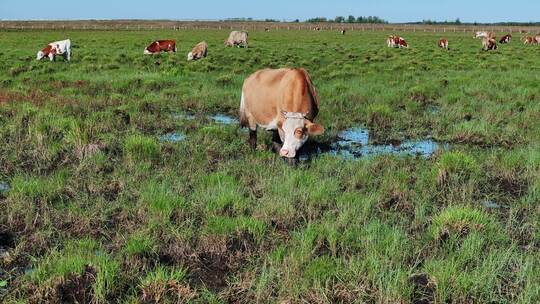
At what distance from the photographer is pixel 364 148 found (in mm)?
9484

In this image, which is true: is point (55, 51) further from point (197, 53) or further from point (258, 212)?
point (258, 212)

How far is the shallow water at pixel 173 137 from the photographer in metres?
9.73

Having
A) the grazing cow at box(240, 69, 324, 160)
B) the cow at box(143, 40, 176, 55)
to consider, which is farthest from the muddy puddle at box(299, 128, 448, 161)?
the cow at box(143, 40, 176, 55)

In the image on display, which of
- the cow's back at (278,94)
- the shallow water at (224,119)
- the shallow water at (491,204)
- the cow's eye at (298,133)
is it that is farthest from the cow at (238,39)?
the shallow water at (491,204)

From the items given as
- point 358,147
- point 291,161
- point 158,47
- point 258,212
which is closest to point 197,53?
point 158,47

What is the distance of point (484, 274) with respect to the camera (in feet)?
13.8

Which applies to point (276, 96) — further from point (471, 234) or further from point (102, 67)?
point (102, 67)

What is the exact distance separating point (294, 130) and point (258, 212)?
7.32 ft

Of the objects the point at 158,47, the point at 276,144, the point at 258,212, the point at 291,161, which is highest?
the point at 158,47

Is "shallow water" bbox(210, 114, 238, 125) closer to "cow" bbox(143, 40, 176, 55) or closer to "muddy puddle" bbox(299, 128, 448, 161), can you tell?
"muddy puddle" bbox(299, 128, 448, 161)

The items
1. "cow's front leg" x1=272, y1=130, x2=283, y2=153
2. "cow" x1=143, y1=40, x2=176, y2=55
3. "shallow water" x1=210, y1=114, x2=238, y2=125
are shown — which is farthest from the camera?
"cow" x1=143, y1=40, x2=176, y2=55

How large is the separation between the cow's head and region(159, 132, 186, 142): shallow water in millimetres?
2708

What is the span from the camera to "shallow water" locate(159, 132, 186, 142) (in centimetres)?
973

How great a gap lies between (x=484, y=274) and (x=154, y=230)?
3.25m
